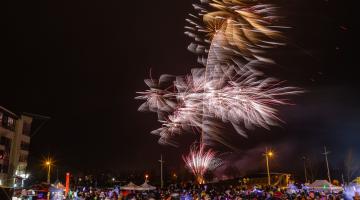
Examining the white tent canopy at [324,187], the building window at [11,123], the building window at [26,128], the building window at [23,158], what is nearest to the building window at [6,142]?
the building window at [11,123]

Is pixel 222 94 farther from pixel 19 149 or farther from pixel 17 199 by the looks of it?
pixel 19 149

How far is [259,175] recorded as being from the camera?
75188 millimetres

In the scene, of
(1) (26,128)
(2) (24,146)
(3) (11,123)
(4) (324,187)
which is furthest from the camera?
(1) (26,128)

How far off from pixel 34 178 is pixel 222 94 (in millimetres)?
61803

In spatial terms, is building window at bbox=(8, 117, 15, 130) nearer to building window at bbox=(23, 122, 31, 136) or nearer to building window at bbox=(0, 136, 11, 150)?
building window at bbox=(0, 136, 11, 150)

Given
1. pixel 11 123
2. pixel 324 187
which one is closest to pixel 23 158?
pixel 11 123

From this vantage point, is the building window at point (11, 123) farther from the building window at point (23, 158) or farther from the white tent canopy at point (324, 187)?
the white tent canopy at point (324, 187)

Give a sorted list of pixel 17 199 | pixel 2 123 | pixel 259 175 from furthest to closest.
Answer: pixel 259 175 < pixel 2 123 < pixel 17 199

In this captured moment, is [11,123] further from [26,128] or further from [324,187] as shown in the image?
[324,187]

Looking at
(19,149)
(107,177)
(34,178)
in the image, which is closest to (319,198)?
(19,149)

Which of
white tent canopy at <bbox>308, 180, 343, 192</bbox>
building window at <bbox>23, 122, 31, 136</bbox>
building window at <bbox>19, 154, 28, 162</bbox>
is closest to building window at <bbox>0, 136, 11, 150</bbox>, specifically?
building window at <bbox>19, 154, 28, 162</bbox>

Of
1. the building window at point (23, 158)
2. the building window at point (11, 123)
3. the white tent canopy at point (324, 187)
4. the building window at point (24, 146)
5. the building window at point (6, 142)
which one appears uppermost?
the building window at point (11, 123)

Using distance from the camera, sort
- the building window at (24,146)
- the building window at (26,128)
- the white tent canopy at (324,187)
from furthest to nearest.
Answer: the building window at (26,128) → the building window at (24,146) → the white tent canopy at (324,187)

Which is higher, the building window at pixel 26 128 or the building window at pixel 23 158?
the building window at pixel 26 128
